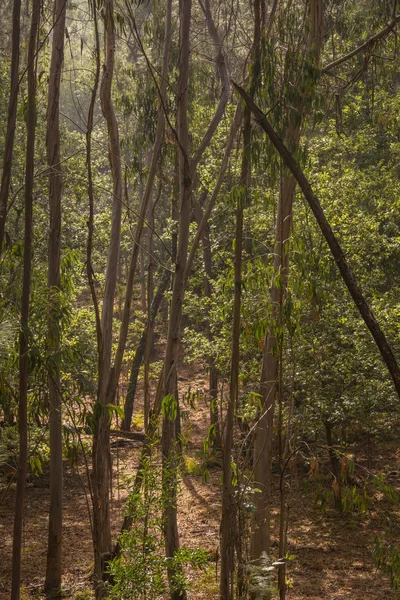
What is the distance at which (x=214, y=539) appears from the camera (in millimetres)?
10461

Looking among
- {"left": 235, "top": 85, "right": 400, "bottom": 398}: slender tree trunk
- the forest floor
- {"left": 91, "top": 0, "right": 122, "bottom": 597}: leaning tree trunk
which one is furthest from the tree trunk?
the forest floor

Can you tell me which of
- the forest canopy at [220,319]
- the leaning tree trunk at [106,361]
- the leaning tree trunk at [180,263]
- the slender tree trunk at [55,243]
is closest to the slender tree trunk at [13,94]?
the forest canopy at [220,319]

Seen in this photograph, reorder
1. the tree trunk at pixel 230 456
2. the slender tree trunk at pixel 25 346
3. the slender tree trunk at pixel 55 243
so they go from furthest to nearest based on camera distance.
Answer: the slender tree trunk at pixel 55 243 → the tree trunk at pixel 230 456 → the slender tree trunk at pixel 25 346

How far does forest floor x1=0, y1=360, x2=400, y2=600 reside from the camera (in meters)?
8.49

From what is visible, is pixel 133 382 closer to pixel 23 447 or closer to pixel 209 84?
pixel 209 84

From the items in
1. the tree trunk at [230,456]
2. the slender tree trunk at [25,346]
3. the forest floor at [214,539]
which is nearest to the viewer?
the slender tree trunk at [25,346]

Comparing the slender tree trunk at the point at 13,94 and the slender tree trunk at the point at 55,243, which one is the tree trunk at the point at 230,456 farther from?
the slender tree trunk at the point at 55,243

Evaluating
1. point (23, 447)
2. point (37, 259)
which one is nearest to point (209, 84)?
point (37, 259)

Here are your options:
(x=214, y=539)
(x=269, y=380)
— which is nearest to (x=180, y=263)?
(x=269, y=380)

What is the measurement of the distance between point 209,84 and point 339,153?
2.99 meters

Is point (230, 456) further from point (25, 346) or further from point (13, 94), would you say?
point (13, 94)

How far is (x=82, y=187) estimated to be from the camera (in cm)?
1300

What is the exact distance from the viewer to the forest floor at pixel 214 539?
8.49 m

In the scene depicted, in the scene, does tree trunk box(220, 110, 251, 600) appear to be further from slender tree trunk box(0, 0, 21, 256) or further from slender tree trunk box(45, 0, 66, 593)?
slender tree trunk box(45, 0, 66, 593)
